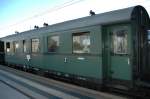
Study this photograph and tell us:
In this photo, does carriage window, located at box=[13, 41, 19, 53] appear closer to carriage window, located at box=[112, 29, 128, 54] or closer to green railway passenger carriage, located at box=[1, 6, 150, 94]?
green railway passenger carriage, located at box=[1, 6, 150, 94]

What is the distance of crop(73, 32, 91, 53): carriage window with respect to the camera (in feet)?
37.6

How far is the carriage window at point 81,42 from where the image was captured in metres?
11.5

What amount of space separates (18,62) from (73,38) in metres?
10.3

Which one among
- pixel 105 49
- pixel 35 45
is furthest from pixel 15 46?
pixel 105 49

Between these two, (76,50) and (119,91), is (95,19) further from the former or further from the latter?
(119,91)

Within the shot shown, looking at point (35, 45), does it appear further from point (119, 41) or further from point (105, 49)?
point (119, 41)

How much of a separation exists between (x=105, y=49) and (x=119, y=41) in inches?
30.8

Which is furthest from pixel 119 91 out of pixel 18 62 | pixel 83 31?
pixel 18 62

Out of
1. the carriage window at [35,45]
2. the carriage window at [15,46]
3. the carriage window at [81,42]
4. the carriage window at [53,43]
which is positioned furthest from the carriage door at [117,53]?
the carriage window at [15,46]

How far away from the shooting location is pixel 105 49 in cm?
1058

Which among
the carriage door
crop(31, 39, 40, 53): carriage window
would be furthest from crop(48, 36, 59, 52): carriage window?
the carriage door

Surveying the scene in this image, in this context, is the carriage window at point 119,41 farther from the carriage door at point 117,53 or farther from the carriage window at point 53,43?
the carriage window at point 53,43

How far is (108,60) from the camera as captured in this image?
10.5 m

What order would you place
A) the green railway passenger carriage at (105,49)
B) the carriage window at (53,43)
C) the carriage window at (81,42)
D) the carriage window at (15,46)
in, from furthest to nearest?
the carriage window at (15,46), the carriage window at (53,43), the carriage window at (81,42), the green railway passenger carriage at (105,49)
